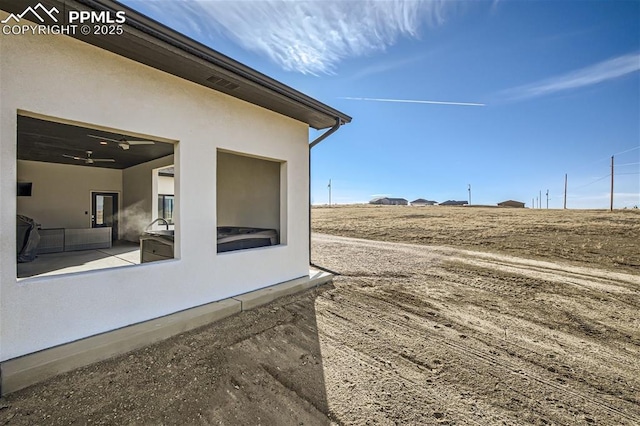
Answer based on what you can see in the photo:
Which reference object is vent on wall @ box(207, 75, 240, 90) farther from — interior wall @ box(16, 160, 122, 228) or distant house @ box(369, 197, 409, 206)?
distant house @ box(369, 197, 409, 206)

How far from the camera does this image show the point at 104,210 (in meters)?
9.50

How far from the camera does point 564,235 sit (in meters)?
9.84

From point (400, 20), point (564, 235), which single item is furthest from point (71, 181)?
point (564, 235)

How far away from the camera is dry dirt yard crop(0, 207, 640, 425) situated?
74.8 inches

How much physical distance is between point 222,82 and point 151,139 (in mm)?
1126

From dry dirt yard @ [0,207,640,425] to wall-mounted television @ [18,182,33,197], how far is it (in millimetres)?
8716

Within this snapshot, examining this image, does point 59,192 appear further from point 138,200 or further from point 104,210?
point 138,200

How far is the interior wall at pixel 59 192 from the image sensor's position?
7918mm

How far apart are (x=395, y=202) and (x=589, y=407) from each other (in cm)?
4389

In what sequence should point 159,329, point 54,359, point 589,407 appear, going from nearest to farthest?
point 589,407, point 54,359, point 159,329

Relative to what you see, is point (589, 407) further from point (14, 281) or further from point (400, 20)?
point (400, 20)

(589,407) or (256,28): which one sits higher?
(256,28)

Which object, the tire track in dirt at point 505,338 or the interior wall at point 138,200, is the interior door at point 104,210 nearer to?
the interior wall at point 138,200

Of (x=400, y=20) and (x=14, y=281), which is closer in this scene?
(x=14, y=281)
